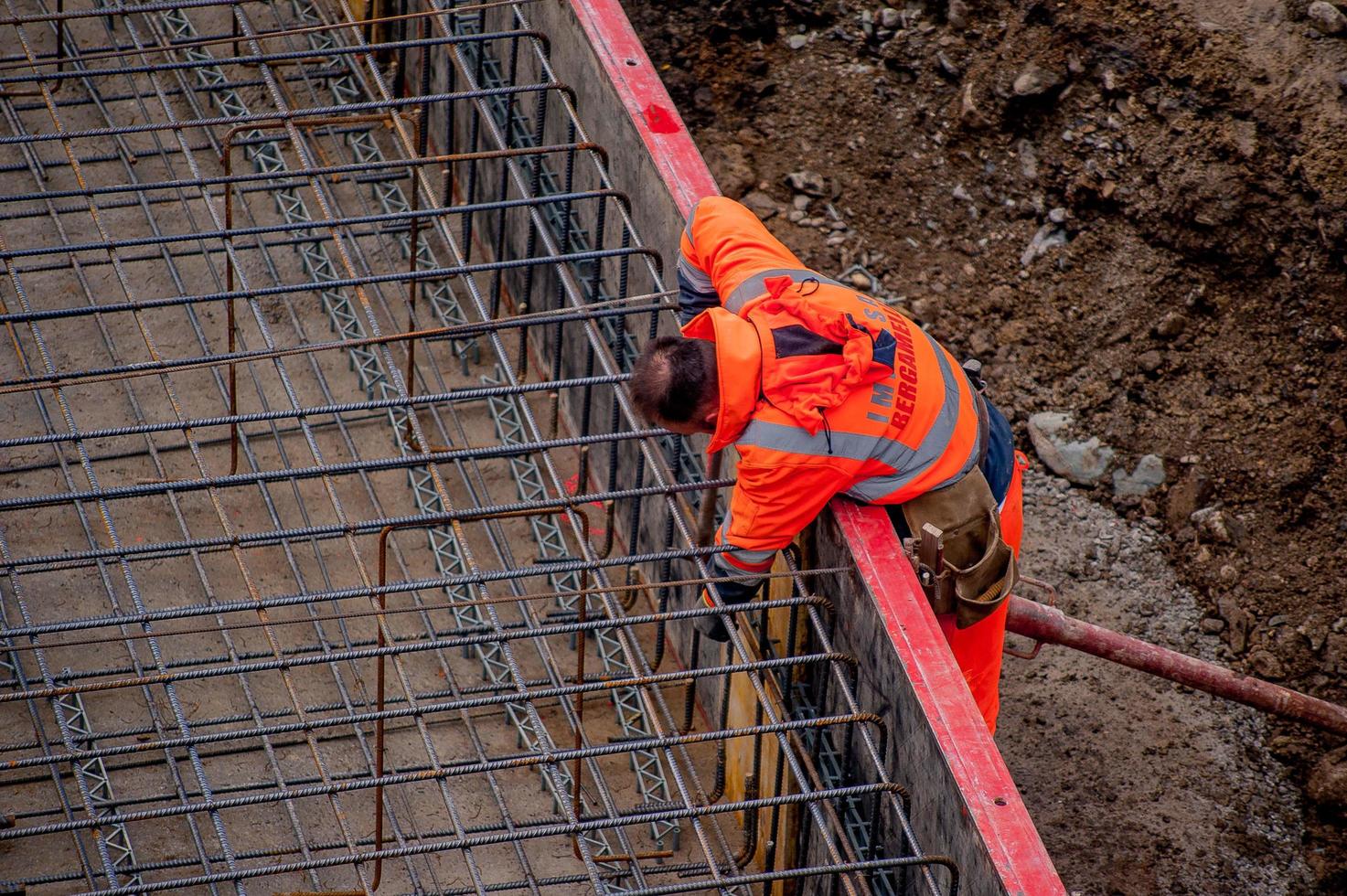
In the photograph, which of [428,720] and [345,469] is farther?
[428,720]

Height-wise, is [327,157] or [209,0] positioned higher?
[209,0]

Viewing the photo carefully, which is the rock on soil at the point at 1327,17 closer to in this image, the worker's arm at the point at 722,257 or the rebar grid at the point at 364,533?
the rebar grid at the point at 364,533

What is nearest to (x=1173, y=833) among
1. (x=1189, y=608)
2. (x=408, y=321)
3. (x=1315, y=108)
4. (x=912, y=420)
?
(x=1189, y=608)

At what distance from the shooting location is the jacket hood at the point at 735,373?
5.63 meters

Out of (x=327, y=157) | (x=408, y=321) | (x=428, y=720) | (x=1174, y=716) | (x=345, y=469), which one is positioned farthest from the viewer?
(x=327, y=157)

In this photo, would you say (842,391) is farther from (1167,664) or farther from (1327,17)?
(1327,17)

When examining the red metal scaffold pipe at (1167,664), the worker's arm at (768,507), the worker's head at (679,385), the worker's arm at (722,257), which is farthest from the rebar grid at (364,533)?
the red metal scaffold pipe at (1167,664)

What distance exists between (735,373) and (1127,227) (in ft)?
15.2

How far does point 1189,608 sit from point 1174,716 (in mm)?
616

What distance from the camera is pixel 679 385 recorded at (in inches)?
223

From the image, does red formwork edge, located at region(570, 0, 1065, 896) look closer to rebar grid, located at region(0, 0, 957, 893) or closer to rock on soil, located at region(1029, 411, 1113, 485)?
rebar grid, located at region(0, 0, 957, 893)

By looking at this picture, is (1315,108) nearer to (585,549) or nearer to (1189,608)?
(1189,608)

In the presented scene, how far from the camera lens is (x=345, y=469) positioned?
21.4 feet

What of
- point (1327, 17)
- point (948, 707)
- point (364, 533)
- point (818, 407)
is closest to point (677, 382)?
point (818, 407)
